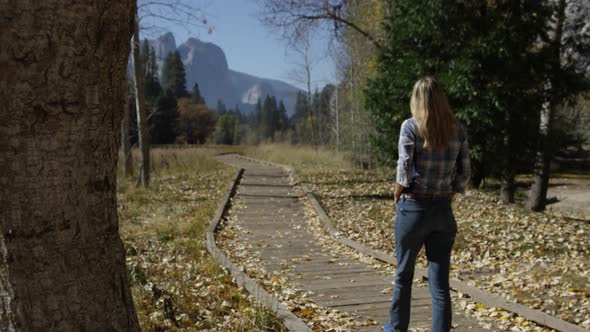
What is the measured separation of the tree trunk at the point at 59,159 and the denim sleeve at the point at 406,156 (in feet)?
6.60

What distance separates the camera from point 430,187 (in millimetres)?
3465

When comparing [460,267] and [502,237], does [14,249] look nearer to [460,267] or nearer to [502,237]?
[460,267]

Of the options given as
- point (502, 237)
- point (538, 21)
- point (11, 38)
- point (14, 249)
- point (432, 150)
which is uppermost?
point (538, 21)

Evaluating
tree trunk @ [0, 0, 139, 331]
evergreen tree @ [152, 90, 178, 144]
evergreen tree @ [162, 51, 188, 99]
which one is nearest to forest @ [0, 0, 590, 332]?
tree trunk @ [0, 0, 139, 331]

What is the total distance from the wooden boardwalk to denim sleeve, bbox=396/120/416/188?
1.60 meters

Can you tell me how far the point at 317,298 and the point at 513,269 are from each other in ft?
8.45

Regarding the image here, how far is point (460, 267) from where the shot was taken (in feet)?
20.8

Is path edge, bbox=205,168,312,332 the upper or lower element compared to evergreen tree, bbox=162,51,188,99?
lower

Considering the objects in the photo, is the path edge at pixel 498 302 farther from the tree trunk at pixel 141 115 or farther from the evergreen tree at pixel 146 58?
the evergreen tree at pixel 146 58

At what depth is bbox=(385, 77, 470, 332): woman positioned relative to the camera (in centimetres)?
344

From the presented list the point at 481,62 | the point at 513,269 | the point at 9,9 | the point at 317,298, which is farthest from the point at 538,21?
the point at 9,9

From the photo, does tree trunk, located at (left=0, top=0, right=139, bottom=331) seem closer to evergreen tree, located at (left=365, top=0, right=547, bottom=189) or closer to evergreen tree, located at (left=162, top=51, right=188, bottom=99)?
evergreen tree, located at (left=365, top=0, right=547, bottom=189)

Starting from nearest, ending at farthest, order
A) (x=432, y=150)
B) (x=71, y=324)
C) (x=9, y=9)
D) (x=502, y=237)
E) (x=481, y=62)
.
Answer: (x=9, y=9), (x=71, y=324), (x=432, y=150), (x=502, y=237), (x=481, y=62)

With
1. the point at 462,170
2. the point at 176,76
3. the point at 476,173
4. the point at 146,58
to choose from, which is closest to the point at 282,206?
the point at 476,173
